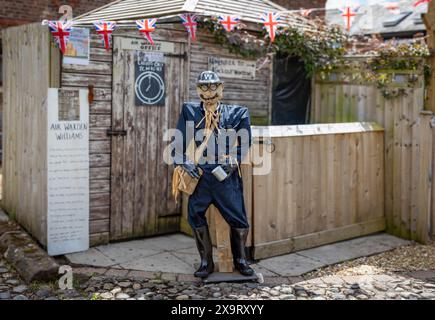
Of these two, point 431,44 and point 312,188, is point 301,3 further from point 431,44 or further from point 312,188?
point 312,188

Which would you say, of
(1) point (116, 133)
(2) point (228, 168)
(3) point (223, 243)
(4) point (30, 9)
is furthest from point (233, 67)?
(4) point (30, 9)

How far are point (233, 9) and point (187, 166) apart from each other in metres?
2.99

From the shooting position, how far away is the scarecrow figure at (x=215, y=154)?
5.02 m

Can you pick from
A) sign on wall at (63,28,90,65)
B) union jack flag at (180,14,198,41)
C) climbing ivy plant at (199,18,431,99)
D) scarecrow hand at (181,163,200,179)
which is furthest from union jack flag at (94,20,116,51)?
scarecrow hand at (181,163,200,179)

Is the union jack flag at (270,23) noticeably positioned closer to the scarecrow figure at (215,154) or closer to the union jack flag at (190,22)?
the union jack flag at (190,22)

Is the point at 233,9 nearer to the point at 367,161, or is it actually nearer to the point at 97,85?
the point at 97,85

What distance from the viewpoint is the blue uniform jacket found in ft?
16.6

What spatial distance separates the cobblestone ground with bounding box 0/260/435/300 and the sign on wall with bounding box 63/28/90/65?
7.52 feet

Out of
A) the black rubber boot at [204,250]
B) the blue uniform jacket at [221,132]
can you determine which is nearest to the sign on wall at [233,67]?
the blue uniform jacket at [221,132]

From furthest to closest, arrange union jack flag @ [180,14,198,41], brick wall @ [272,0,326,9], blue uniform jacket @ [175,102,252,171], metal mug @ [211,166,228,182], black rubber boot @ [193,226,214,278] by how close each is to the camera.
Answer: brick wall @ [272,0,326,9], union jack flag @ [180,14,198,41], black rubber boot @ [193,226,214,278], blue uniform jacket @ [175,102,252,171], metal mug @ [211,166,228,182]

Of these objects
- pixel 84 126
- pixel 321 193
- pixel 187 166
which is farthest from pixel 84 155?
pixel 321 193

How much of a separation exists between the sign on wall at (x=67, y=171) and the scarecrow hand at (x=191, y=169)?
1.55m

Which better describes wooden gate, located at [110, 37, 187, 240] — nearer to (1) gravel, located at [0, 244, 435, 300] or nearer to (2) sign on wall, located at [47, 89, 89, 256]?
(2) sign on wall, located at [47, 89, 89, 256]

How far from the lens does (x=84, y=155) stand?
6012 millimetres
